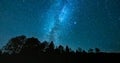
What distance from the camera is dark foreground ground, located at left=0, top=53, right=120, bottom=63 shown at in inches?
774

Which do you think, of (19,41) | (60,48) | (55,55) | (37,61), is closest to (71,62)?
(55,55)

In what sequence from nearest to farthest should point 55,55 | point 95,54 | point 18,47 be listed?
point 95,54 → point 55,55 → point 18,47

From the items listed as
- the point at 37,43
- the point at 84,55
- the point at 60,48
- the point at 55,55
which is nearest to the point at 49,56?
the point at 55,55

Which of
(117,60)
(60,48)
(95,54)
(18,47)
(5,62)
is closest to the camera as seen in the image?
(117,60)

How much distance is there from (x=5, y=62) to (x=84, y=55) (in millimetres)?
9754

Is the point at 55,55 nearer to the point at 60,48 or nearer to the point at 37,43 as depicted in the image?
the point at 60,48

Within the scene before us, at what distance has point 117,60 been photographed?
19.2 meters

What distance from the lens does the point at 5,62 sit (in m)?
24.4

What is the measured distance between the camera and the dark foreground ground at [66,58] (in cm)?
1967

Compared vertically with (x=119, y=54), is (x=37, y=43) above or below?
above

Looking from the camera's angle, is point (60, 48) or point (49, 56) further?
point (60, 48)

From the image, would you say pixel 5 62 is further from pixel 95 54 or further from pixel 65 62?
pixel 95 54

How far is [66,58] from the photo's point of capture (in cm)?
2152

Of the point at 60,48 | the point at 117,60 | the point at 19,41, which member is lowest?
the point at 117,60
